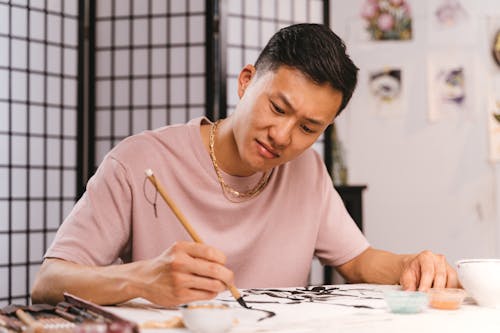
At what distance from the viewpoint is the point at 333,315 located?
1.35 metres

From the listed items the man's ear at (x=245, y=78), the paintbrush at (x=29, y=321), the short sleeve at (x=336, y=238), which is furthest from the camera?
the short sleeve at (x=336, y=238)

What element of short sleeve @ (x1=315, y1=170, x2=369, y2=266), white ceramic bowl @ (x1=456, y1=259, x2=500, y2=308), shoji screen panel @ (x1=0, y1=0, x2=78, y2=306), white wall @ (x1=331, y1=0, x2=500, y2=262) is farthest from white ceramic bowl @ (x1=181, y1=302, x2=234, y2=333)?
white wall @ (x1=331, y1=0, x2=500, y2=262)

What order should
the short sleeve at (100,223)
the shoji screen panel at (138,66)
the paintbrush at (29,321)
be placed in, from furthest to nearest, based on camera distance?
1. the shoji screen panel at (138,66)
2. the short sleeve at (100,223)
3. the paintbrush at (29,321)

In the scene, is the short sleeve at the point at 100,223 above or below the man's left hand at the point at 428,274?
above

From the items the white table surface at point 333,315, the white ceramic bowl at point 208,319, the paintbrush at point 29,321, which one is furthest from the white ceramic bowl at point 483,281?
the paintbrush at point 29,321

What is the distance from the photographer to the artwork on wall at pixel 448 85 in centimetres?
482

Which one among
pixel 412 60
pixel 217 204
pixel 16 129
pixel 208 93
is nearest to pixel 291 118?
pixel 217 204

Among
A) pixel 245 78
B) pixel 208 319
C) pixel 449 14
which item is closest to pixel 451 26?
pixel 449 14

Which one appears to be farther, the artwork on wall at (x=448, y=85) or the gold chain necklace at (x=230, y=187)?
the artwork on wall at (x=448, y=85)

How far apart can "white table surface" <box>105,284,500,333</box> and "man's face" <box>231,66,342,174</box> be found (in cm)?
38

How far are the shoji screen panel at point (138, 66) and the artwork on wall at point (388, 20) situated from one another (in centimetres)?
143

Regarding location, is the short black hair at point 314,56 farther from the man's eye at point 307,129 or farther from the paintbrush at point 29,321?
the paintbrush at point 29,321

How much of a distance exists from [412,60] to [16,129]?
2.71 metres

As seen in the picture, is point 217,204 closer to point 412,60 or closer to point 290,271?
point 290,271
